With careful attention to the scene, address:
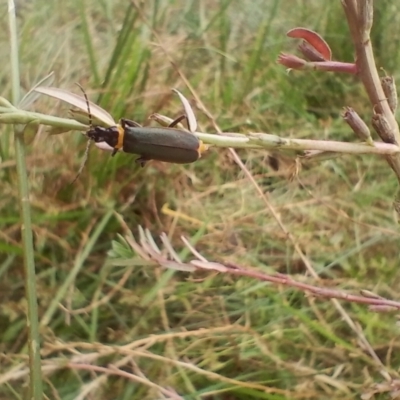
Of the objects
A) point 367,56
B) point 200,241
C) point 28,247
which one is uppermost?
point 367,56

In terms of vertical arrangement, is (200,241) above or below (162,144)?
below

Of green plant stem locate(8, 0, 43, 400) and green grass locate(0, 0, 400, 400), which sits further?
green grass locate(0, 0, 400, 400)

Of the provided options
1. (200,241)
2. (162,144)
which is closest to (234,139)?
(162,144)

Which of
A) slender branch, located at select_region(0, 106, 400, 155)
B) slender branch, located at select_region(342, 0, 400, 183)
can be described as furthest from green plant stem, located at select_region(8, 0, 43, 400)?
slender branch, located at select_region(342, 0, 400, 183)

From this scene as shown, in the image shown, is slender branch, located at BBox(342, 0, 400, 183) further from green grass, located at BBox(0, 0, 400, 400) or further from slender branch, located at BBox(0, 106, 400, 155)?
green grass, located at BBox(0, 0, 400, 400)

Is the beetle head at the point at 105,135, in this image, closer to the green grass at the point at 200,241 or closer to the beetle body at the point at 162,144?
the beetle body at the point at 162,144

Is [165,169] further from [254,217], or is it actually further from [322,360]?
[322,360]

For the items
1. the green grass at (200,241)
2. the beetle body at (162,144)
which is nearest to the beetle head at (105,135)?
the beetle body at (162,144)

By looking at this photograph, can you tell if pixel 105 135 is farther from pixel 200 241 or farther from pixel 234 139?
pixel 200 241
